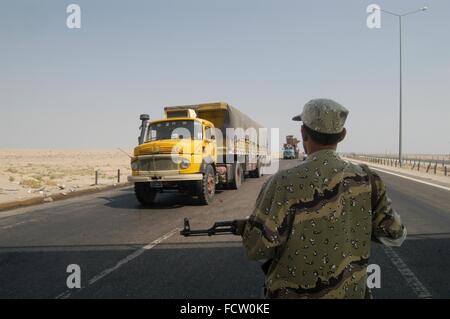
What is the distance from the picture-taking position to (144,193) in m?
13.0

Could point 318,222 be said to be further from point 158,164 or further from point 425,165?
point 425,165

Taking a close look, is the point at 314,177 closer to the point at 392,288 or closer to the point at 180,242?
the point at 392,288

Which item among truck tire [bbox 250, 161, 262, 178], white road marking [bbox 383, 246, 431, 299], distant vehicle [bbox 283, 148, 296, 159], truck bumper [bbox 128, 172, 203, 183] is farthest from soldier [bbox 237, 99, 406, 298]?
distant vehicle [bbox 283, 148, 296, 159]

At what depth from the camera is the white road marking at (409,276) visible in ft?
15.8

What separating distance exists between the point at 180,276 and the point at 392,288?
8.79 ft

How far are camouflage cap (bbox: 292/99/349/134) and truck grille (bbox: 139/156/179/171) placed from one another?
404 inches

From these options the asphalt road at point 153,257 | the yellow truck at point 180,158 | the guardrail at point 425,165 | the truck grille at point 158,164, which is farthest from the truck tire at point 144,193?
the guardrail at point 425,165

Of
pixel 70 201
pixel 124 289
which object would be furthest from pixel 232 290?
pixel 70 201

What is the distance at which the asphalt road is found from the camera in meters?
5.02

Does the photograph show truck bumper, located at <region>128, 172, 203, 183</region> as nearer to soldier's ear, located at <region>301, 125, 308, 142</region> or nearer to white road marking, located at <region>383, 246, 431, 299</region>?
white road marking, located at <region>383, 246, 431, 299</region>

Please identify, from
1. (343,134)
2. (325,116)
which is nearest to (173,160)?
(343,134)

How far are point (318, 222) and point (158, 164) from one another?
10.6 meters

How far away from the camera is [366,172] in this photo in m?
2.22

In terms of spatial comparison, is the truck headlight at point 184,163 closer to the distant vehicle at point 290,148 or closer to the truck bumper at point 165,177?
the truck bumper at point 165,177
